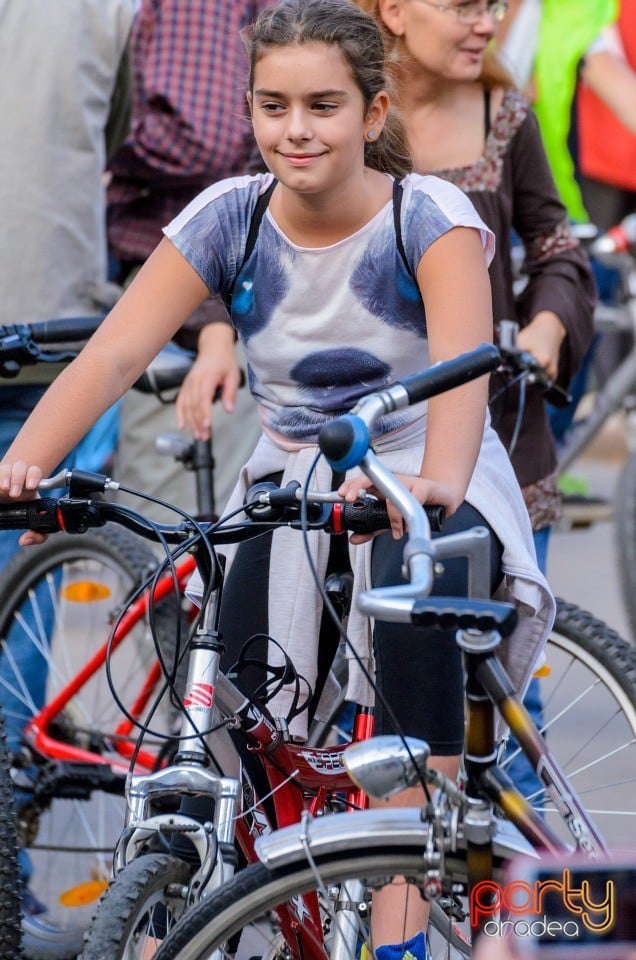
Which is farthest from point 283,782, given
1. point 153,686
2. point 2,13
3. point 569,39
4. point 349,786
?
point 569,39

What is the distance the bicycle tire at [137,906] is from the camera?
2.04 meters

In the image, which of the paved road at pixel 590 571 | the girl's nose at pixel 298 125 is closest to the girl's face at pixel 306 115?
the girl's nose at pixel 298 125

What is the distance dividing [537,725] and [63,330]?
4.01 ft

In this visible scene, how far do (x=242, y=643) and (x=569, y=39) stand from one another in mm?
4050

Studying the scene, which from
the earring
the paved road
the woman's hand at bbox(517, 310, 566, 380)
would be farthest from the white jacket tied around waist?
the paved road

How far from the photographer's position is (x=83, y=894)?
12.2 feet

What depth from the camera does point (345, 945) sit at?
2.18m

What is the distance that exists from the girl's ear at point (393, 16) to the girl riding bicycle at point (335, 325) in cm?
67

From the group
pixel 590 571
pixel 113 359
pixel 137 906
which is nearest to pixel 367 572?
pixel 113 359

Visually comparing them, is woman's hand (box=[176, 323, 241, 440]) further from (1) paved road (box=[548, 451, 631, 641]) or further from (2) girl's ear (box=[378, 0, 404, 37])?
(1) paved road (box=[548, 451, 631, 641])

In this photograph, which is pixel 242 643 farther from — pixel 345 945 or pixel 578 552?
pixel 578 552

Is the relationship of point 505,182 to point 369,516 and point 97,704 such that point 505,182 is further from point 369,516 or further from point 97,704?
point 97,704

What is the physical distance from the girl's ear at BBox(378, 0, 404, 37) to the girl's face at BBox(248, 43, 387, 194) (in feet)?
3.08

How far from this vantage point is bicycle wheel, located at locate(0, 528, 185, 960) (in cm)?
360
